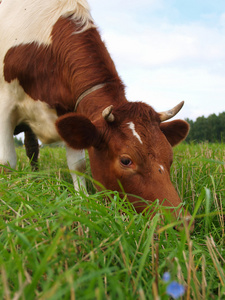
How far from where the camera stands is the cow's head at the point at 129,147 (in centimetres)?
245

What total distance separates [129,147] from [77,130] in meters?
0.56

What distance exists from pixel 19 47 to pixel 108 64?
1.09 metres

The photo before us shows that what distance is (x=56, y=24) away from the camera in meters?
3.71

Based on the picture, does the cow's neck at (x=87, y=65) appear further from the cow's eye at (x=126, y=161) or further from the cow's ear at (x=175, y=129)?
the cow's eye at (x=126, y=161)

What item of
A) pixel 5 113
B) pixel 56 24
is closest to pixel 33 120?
pixel 5 113

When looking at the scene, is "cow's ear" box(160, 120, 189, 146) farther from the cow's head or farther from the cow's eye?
the cow's eye

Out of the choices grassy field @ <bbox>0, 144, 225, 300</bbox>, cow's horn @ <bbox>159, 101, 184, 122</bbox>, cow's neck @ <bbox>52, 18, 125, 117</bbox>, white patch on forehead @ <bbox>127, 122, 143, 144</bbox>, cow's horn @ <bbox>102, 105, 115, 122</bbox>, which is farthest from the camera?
cow's neck @ <bbox>52, 18, 125, 117</bbox>

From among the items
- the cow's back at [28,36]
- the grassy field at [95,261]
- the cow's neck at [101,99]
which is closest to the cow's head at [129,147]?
the cow's neck at [101,99]

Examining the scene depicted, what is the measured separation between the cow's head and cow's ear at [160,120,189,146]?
0.34 metres

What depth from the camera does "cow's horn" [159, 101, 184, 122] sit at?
311 cm

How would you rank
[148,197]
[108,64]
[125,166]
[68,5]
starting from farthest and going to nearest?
[68,5], [108,64], [125,166], [148,197]

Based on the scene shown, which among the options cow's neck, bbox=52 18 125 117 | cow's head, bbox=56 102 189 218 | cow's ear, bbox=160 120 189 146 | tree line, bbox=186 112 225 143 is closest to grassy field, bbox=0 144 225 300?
cow's head, bbox=56 102 189 218

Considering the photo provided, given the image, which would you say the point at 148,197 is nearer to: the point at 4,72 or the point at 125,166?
the point at 125,166

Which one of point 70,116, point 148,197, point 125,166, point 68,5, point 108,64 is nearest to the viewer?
point 148,197
